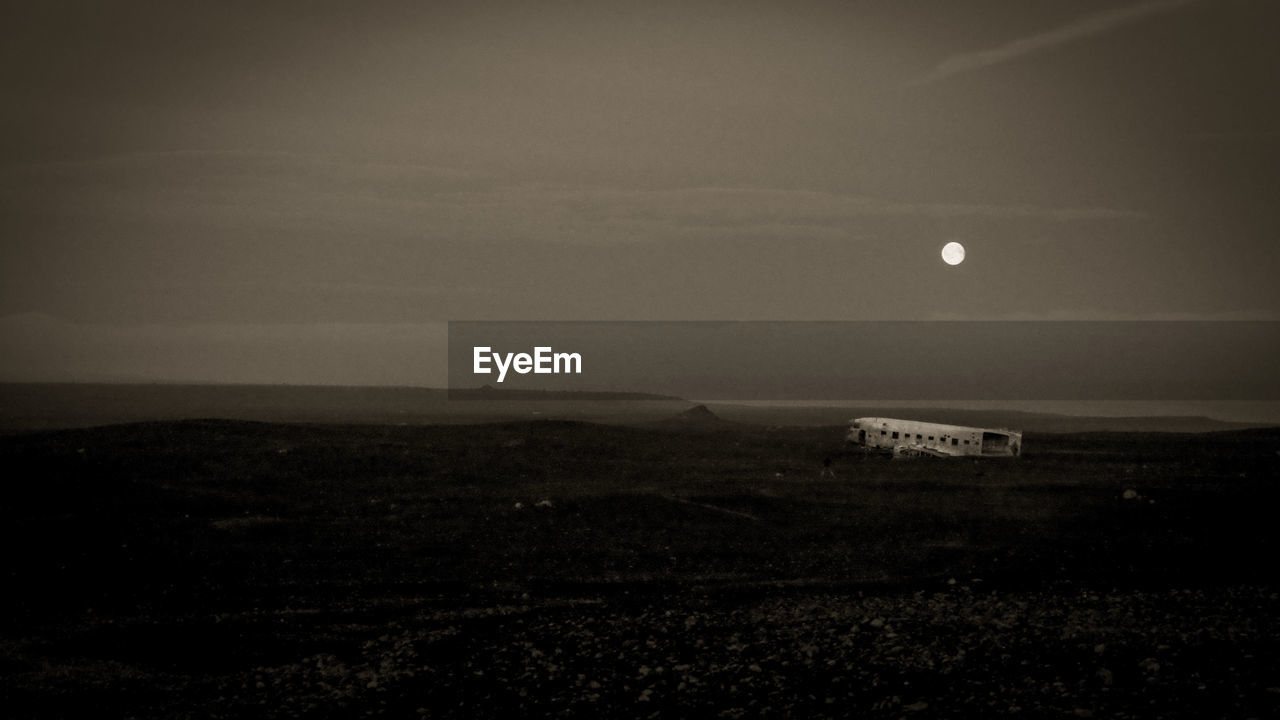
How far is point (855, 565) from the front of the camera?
18.7 metres

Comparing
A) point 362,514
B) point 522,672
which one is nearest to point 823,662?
point 522,672

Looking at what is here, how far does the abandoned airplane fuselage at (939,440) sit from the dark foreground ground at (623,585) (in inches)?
72.9

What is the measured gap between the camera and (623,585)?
1723cm

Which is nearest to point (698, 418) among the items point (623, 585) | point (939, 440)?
point (939, 440)

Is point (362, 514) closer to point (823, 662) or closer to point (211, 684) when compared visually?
point (211, 684)

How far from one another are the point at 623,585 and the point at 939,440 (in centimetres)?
2222

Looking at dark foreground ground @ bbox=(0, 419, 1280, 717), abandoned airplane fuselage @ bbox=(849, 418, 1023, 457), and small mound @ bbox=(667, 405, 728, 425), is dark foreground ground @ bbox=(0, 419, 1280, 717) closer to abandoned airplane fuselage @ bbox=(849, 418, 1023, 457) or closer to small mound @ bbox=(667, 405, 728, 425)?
abandoned airplane fuselage @ bbox=(849, 418, 1023, 457)

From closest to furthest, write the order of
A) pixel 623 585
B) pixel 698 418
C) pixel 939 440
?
pixel 623 585 < pixel 939 440 < pixel 698 418

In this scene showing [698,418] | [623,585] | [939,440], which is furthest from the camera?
[698,418]

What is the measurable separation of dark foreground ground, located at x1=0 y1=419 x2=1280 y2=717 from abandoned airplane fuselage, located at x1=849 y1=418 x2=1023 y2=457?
6.08 feet

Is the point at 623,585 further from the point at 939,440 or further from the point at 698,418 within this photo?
the point at 698,418

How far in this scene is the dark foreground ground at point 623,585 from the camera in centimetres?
1091

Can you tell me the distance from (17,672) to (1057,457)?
34.8 m

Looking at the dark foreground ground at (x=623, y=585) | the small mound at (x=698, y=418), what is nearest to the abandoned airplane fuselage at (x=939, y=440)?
the dark foreground ground at (x=623, y=585)
